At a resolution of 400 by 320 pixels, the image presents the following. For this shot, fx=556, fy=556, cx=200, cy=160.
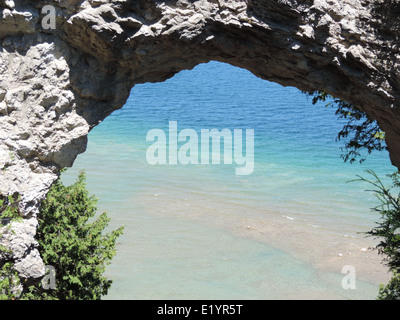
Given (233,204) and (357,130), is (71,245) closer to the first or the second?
(357,130)

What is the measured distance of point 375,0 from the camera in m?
6.98

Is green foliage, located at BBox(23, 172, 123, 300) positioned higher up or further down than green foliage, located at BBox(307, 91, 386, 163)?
further down

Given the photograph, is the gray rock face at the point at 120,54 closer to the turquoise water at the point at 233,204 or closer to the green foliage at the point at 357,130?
the green foliage at the point at 357,130

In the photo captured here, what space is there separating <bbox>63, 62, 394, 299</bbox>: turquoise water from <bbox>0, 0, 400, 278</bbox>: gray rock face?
19.3 ft

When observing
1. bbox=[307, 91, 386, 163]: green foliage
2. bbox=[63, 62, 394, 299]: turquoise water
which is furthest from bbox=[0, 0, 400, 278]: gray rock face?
bbox=[63, 62, 394, 299]: turquoise water

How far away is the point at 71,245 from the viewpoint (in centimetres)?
811

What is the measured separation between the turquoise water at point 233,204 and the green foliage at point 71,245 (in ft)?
12.1

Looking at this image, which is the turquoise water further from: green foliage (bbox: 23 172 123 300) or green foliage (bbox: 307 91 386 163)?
green foliage (bbox: 23 172 123 300)

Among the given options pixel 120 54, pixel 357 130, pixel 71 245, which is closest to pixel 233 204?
pixel 357 130

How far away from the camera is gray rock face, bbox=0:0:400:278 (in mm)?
6652

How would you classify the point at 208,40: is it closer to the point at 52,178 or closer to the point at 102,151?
the point at 52,178

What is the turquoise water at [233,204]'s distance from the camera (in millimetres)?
12859

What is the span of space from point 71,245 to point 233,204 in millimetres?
9717

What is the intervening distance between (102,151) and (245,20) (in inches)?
648
